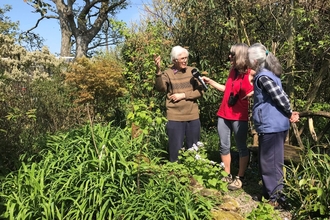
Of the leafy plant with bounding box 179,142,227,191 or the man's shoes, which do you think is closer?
the leafy plant with bounding box 179,142,227,191

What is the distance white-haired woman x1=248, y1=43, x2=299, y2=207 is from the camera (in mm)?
3422

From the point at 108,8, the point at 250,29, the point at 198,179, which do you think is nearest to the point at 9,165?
the point at 198,179

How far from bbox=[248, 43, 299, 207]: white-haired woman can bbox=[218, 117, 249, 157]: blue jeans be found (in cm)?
45

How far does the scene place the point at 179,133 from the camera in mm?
4258

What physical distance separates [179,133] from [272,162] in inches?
47.7

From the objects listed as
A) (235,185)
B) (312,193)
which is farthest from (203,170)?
(312,193)

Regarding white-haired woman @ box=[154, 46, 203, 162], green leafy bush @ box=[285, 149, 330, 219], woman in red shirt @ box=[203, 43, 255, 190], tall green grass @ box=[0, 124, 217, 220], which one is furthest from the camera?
white-haired woman @ box=[154, 46, 203, 162]

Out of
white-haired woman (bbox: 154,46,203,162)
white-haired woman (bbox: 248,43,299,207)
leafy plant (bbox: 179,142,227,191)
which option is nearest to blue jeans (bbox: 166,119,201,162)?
white-haired woman (bbox: 154,46,203,162)

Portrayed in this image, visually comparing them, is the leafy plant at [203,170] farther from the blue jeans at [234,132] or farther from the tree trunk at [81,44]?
the tree trunk at [81,44]

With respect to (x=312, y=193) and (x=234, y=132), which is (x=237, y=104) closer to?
(x=234, y=132)

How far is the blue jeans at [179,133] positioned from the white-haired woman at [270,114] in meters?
0.95

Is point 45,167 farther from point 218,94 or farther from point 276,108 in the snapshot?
point 218,94

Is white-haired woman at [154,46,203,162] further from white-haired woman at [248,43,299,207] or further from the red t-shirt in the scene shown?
white-haired woman at [248,43,299,207]

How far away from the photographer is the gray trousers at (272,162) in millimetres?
3551
